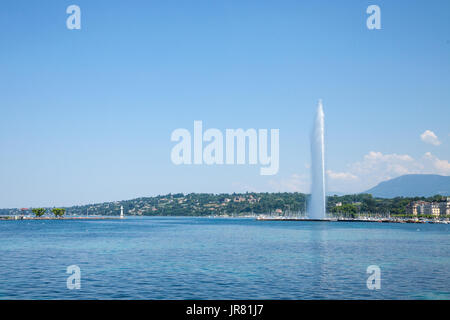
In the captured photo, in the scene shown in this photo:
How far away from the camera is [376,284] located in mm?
28094

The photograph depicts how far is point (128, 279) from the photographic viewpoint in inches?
1191
